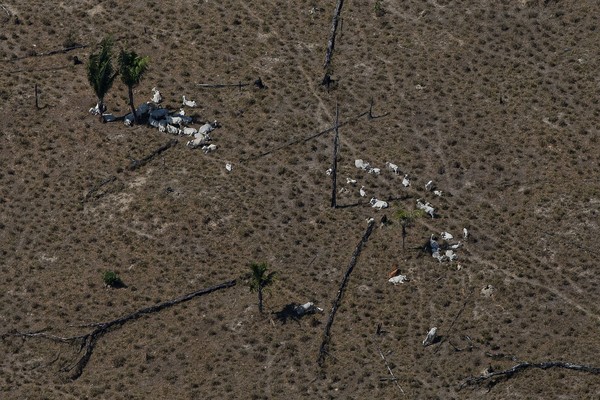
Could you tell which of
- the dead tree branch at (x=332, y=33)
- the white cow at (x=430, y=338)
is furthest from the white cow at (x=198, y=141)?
the white cow at (x=430, y=338)

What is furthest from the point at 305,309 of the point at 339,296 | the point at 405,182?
the point at 405,182

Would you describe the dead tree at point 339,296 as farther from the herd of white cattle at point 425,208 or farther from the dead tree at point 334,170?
the dead tree at point 334,170

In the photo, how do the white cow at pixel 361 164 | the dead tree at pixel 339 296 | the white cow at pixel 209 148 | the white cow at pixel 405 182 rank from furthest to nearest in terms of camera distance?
the white cow at pixel 209 148 < the white cow at pixel 361 164 < the white cow at pixel 405 182 < the dead tree at pixel 339 296

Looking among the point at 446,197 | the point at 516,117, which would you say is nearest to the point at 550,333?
the point at 446,197

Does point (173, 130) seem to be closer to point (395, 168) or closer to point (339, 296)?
point (395, 168)

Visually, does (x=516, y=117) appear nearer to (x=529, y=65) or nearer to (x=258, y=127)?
(x=529, y=65)

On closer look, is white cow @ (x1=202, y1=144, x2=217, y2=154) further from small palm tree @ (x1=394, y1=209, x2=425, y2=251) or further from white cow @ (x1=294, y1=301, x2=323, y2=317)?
white cow @ (x1=294, y1=301, x2=323, y2=317)

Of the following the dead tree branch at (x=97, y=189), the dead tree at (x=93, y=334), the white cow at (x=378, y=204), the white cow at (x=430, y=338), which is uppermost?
the white cow at (x=378, y=204)
